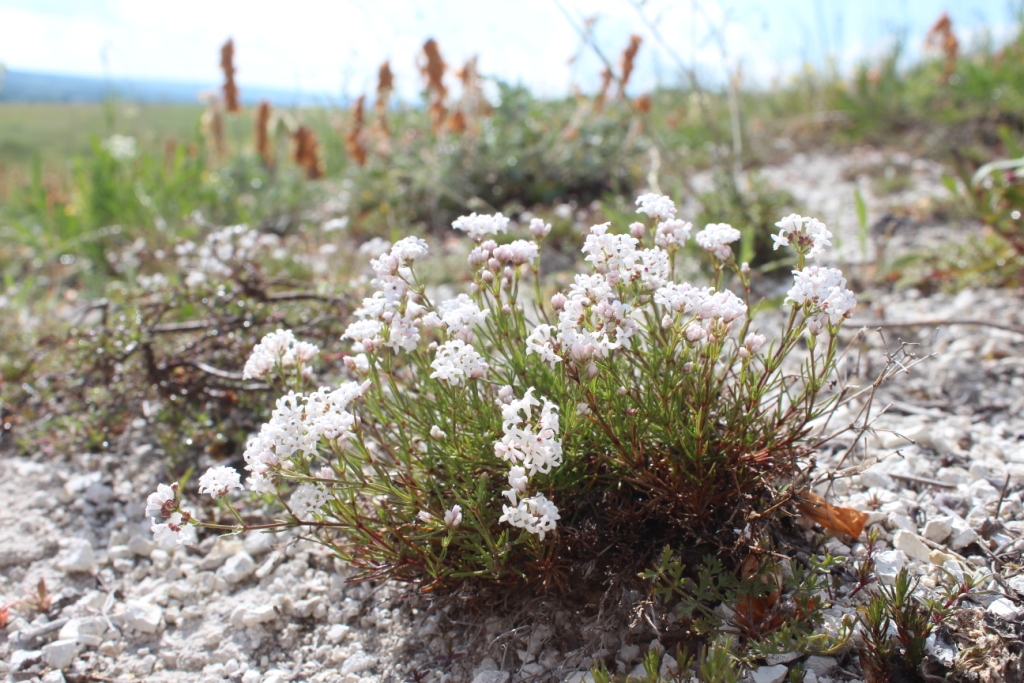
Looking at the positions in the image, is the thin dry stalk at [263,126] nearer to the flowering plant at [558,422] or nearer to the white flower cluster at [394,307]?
the flowering plant at [558,422]

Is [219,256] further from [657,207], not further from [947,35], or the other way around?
[947,35]

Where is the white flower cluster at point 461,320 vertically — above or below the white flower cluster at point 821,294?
below

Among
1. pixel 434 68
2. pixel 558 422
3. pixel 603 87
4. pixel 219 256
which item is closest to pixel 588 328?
pixel 558 422

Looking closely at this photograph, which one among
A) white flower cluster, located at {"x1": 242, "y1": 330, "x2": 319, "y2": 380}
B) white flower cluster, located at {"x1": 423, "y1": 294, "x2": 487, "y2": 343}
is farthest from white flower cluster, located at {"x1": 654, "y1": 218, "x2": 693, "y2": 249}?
white flower cluster, located at {"x1": 242, "y1": 330, "x2": 319, "y2": 380}

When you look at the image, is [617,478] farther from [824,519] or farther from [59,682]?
[59,682]

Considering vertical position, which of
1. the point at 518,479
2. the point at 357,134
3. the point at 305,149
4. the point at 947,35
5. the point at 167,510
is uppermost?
the point at 947,35

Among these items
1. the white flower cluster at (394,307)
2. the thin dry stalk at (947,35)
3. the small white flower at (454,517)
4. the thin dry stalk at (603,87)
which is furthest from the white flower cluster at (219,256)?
the thin dry stalk at (947,35)

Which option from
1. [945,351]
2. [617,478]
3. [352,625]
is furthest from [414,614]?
[945,351]
